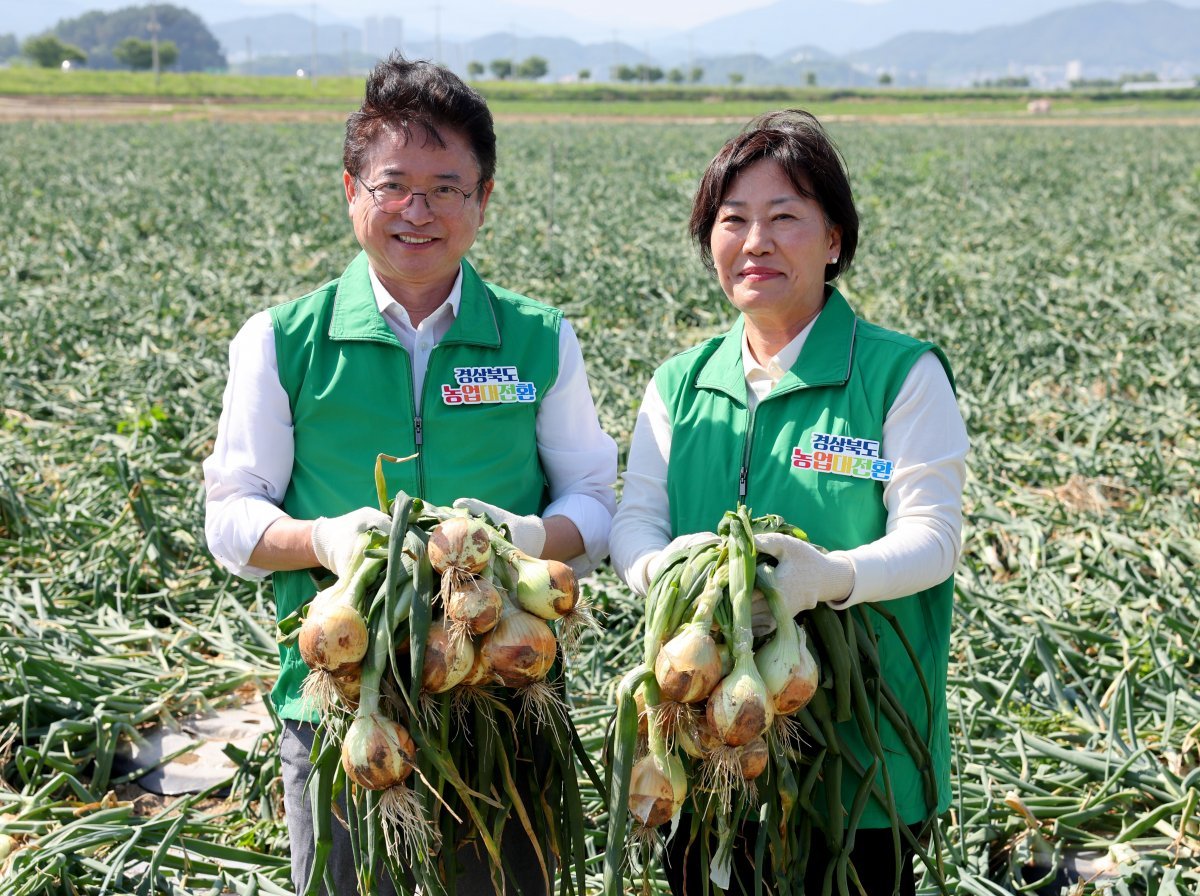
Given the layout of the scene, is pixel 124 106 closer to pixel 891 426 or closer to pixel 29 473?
pixel 29 473

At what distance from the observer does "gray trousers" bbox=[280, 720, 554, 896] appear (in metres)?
1.76

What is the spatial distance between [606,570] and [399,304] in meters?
1.99

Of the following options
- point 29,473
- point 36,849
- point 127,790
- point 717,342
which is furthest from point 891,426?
point 29,473

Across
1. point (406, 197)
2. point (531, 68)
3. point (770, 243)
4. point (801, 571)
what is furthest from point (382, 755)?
point (531, 68)

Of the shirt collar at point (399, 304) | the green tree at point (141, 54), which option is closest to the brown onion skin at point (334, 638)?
the shirt collar at point (399, 304)

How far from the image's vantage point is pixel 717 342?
1948mm

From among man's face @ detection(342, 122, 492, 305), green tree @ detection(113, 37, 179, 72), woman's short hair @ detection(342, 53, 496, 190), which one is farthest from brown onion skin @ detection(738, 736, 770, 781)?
green tree @ detection(113, 37, 179, 72)

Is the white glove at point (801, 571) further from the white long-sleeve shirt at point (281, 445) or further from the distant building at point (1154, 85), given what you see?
the distant building at point (1154, 85)

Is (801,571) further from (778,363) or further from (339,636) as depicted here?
(339,636)

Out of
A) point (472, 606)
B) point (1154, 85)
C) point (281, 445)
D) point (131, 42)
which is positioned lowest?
point (472, 606)

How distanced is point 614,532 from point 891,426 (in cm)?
47

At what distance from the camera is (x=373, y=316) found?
1.81 metres

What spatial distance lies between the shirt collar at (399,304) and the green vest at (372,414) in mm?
17

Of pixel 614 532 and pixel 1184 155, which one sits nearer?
pixel 614 532
